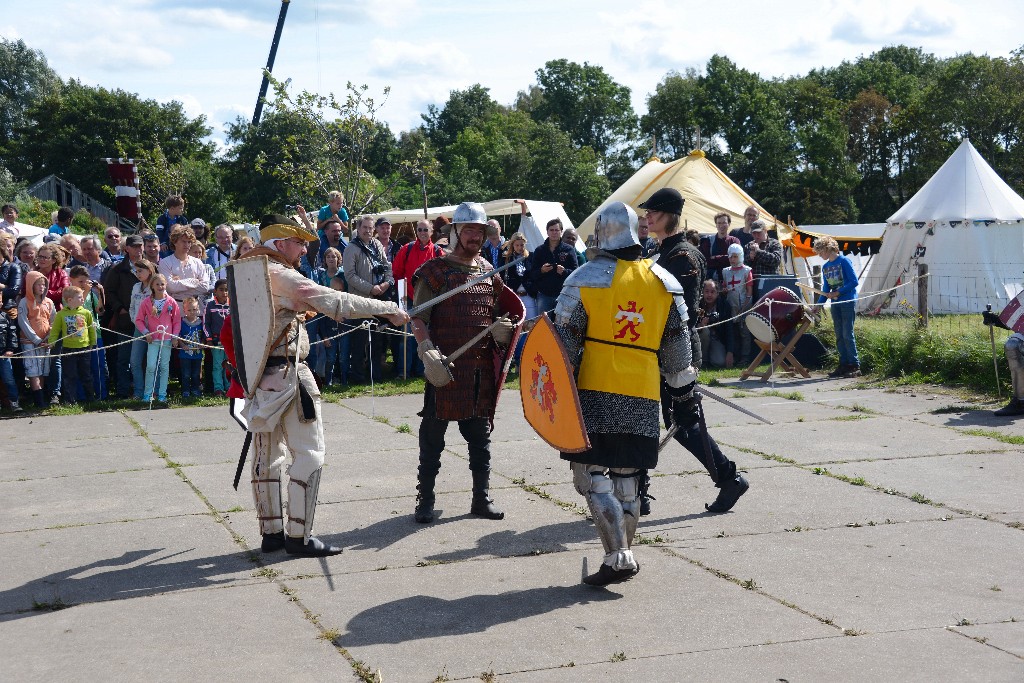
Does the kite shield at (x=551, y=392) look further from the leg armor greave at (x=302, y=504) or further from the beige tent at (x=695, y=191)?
the beige tent at (x=695, y=191)

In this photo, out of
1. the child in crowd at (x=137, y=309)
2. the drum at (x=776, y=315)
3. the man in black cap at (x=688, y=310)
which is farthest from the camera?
the drum at (x=776, y=315)

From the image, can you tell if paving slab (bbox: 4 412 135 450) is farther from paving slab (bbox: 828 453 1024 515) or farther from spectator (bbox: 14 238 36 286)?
paving slab (bbox: 828 453 1024 515)

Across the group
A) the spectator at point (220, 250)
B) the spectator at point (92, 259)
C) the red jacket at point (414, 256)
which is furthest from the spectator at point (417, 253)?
the spectator at point (92, 259)

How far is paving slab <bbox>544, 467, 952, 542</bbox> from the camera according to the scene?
241 inches

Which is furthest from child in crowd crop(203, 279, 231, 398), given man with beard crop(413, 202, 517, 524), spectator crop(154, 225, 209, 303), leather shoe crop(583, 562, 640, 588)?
leather shoe crop(583, 562, 640, 588)

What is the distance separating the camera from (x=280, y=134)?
187ft

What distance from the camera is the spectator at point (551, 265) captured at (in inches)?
531

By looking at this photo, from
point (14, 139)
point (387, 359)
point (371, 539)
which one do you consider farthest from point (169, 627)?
point (14, 139)

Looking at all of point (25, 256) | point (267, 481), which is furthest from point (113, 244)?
point (267, 481)

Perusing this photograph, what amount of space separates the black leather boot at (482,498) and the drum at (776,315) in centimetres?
737

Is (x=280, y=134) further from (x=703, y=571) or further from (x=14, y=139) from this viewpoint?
(x=703, y=571)

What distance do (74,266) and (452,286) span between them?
24.8 feet

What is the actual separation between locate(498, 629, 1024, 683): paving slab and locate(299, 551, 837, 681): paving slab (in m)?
0.10

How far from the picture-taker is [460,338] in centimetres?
637
